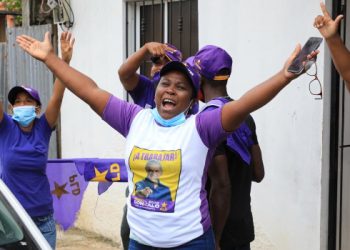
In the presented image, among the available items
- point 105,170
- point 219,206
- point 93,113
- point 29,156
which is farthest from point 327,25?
point 93,113

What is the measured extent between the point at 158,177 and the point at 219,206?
1.51 ft

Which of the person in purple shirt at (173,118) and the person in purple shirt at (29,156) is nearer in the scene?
the person in purple shirt at (173,118)

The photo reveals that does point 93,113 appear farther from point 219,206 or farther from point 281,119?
point 219,206

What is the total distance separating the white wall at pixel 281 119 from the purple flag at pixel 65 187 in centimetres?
146

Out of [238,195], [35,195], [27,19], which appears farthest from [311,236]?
[27,19]

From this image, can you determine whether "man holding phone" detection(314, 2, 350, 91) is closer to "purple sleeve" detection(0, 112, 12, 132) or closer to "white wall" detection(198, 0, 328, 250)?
"white wall" detection(198, 0, 328, 250)

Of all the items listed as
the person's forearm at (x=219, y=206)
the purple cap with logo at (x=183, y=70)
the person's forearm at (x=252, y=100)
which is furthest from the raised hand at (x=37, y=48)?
the person's forearm at (x=219, y=206)

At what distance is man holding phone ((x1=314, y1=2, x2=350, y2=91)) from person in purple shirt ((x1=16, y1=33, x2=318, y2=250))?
334mm

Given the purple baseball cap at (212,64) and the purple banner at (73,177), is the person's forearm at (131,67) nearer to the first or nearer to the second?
the purple baseball cap at (212,64)

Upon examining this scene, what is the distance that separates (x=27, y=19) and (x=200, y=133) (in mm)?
6201

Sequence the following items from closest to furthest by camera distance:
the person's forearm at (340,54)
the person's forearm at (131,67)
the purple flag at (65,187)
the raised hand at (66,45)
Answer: the person's forearm at (340,54)
the raised hand at (66,45)
the person's forearm at (131,67)
the purple flag at (65,187)

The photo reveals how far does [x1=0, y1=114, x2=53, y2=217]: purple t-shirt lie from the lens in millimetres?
4199

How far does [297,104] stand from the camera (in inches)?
193

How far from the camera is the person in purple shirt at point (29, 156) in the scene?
4.20 metres
